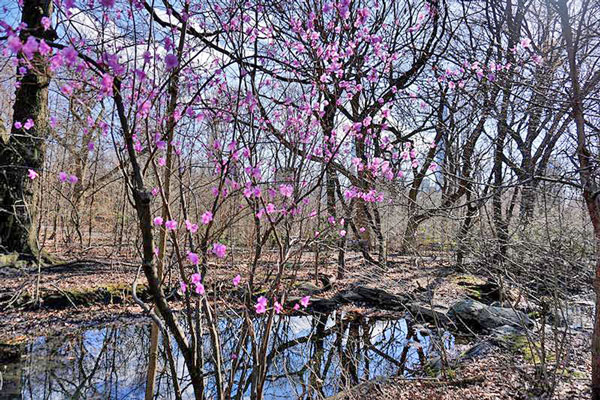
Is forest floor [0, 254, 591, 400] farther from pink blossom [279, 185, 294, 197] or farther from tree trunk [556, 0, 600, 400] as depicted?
pink blossom [279, 185, 294, 197]

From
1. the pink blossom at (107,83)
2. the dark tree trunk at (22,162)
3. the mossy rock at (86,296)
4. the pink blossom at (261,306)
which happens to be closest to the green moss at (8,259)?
the dark tree trunk at (22,162)

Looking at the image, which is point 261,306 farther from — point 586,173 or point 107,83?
point 586,173

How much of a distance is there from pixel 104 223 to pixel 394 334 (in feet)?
34.0

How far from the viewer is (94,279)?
23.1 ft

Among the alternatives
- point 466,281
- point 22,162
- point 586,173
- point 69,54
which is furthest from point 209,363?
point 466,281

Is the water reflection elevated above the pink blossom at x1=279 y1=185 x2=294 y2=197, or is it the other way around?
the pink blossom at x1=279 y1=185 x2=294 y2=197

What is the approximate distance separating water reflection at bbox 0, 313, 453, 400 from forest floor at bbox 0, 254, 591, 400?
1.48 ft

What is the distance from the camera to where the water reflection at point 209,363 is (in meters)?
3.86

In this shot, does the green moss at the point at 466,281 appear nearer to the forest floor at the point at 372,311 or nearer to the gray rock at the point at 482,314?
the forest floor at the point at 372,311

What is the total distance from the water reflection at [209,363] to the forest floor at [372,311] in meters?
0.45

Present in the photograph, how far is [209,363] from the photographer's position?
15.0ft

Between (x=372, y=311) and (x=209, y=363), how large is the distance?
3676 mm

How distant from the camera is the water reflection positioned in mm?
3861

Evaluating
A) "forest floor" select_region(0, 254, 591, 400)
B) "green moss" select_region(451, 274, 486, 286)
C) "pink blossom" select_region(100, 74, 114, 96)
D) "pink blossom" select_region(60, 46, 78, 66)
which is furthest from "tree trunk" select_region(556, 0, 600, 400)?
"green moss" select_region(451, 274, 486, 286)
